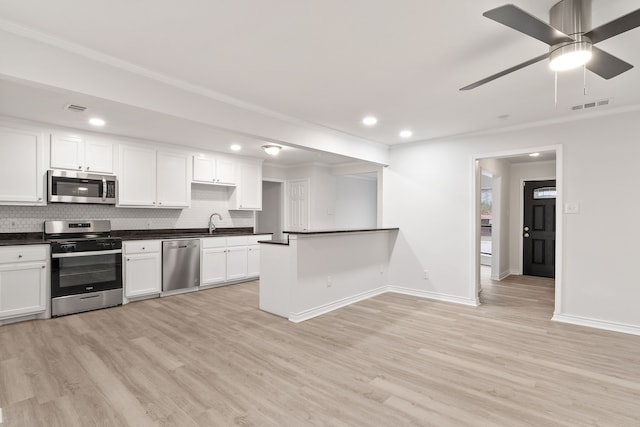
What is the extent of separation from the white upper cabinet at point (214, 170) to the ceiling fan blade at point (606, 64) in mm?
5312

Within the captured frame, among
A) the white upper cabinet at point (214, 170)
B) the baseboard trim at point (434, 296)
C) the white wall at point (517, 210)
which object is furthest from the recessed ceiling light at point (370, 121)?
the white wall at point (517, 210)

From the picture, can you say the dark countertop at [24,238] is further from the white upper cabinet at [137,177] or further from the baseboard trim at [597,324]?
the baseboard trim at [597,324]

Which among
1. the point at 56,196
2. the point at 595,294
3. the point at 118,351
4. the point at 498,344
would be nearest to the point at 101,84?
the point at 118,351

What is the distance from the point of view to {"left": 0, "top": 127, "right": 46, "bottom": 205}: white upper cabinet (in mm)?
3955

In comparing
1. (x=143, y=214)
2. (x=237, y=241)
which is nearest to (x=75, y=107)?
(x=143, y=214)

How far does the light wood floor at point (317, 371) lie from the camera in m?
2.12

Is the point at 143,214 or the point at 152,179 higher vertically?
the point at 152,179

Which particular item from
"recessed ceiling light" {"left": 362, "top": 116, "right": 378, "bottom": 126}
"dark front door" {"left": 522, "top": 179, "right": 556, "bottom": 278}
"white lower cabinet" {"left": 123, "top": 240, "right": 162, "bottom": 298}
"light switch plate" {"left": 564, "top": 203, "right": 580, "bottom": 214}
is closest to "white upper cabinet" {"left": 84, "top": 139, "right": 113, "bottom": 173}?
"white lower cabinet" {"left": 123, "top": 240, "right": 162, "bottom": 298}

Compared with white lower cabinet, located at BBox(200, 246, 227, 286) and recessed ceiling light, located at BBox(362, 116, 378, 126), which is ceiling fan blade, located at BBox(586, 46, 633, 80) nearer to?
recessed ceiling light, located at BBox(362, 116, 378, 126)

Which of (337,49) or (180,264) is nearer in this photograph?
(337,49)

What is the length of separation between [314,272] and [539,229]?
17.7 feet

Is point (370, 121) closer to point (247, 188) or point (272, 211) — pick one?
point (247, 188)

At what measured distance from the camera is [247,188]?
257 inches

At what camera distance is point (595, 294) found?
3.81m
